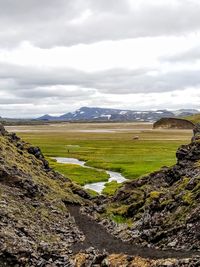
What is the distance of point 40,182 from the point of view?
84.8 metres

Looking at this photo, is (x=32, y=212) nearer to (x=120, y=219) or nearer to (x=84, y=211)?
(x=84, y=211)

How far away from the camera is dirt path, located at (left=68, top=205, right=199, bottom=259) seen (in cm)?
5434

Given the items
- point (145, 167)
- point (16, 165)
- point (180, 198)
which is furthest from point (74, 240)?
point (145, 167)

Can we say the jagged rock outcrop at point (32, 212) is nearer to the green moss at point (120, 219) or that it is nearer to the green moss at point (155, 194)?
the green moss at point (120, 219)

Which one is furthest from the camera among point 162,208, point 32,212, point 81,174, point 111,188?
point 81,174

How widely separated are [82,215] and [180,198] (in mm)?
18653

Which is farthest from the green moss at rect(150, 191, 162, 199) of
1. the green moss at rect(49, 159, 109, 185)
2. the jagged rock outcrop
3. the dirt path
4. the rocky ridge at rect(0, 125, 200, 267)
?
the green moss at rect(49, 159, 109, 185)

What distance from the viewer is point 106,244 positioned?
202 ft

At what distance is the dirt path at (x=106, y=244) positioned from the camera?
178 ft

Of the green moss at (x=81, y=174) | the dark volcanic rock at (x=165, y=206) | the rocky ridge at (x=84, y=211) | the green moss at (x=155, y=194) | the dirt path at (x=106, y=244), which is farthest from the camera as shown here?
the green moss at (x=81, y=174)

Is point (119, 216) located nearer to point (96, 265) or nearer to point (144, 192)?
point (144, 192)

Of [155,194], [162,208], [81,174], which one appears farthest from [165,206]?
[81,174]

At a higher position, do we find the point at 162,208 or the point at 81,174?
the point at 162,208

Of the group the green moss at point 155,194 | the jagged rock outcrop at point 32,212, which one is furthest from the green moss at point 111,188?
the green moss at point 155,194
